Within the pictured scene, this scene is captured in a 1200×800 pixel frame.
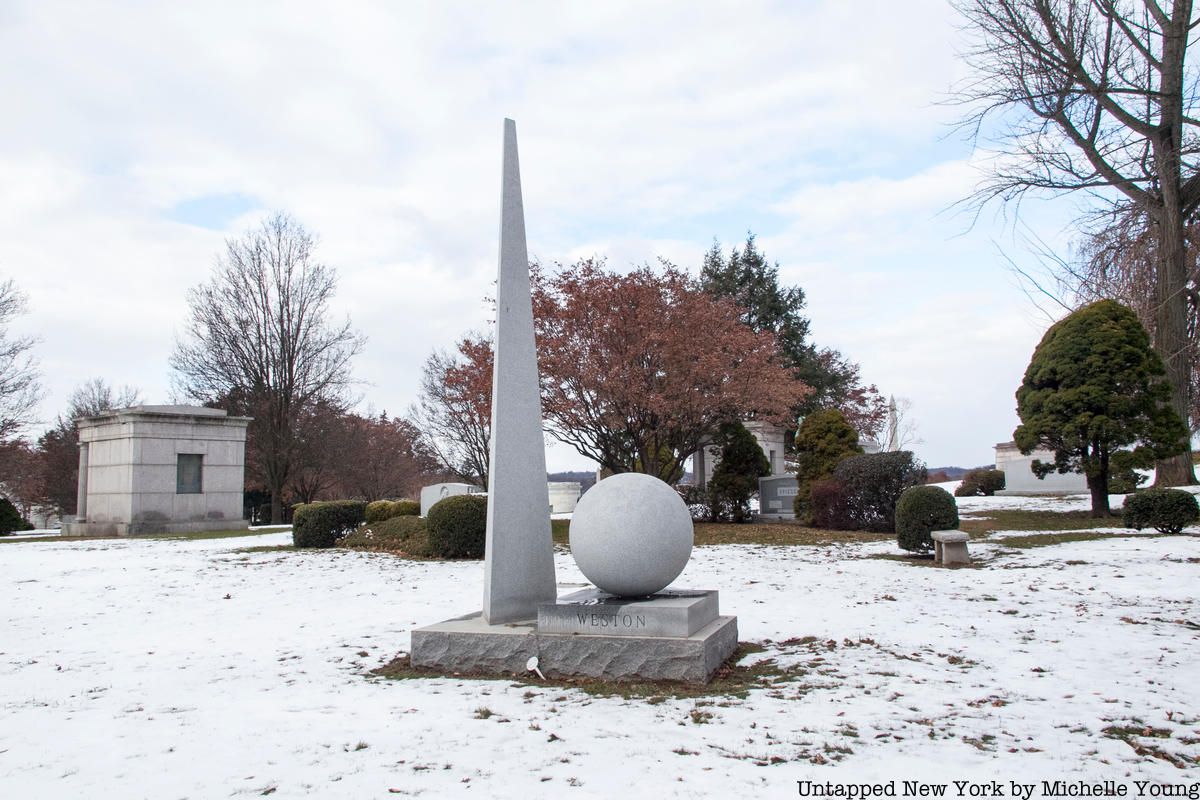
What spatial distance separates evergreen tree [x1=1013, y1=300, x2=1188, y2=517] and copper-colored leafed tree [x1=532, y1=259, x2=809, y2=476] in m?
5.85

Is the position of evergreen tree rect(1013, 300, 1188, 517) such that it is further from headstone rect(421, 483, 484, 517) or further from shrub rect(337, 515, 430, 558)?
shrub rect(337, 515, 430, 558)

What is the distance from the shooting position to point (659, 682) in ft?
19.2

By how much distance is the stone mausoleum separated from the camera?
23.3m

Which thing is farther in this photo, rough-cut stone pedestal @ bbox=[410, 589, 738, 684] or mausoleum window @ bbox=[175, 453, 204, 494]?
mausoleum window @ bbox=[175, 453, 204, 494]

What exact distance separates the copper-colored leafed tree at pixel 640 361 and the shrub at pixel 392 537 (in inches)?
180

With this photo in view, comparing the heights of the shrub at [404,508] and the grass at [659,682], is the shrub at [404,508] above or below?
above

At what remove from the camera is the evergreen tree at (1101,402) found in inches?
703

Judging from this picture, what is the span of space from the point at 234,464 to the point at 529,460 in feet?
69.0

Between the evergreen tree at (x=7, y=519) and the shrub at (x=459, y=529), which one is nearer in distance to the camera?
the shrub at (x=459, y=529)

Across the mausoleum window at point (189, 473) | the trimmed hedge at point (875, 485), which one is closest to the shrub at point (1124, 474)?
the trimmed hedge at point (875, 485)

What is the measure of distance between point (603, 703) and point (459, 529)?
31.4 ft

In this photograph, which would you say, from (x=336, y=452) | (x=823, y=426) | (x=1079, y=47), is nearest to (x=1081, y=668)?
(x=823, y=426)

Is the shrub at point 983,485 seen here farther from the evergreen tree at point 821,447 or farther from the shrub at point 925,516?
the shrub at point 925,516

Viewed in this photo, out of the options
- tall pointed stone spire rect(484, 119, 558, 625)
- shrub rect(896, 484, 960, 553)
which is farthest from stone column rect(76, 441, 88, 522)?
shrub rect(896, 484, 960, 553)
